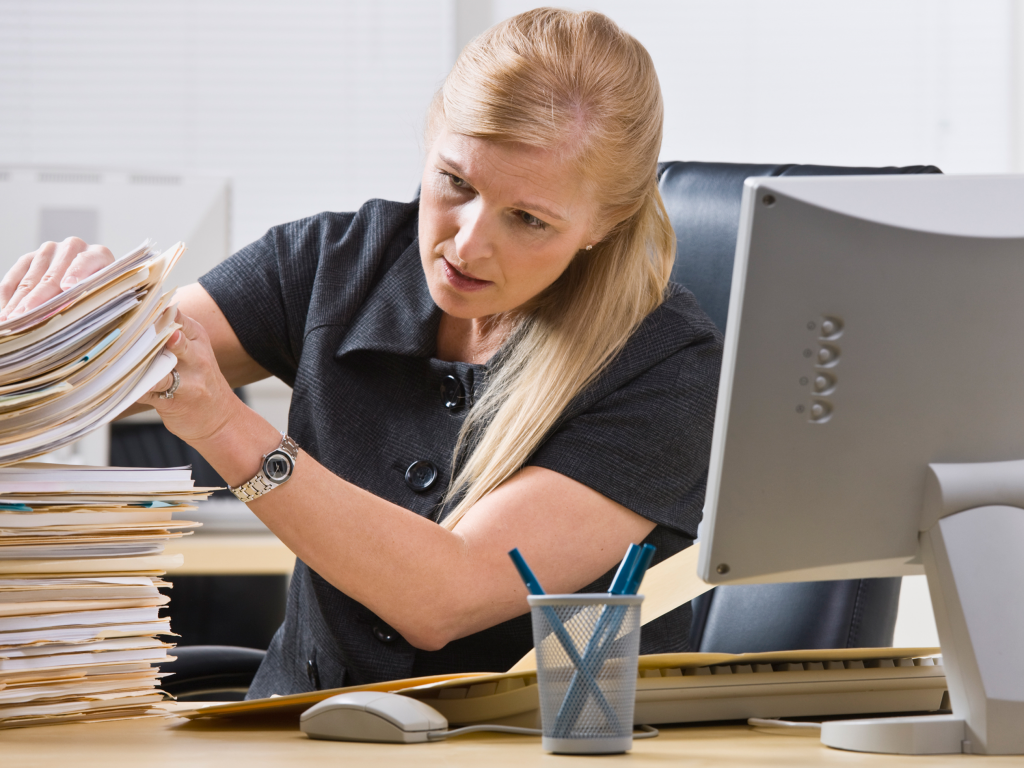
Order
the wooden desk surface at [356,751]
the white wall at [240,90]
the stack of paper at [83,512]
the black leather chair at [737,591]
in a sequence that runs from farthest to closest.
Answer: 1. the white wall at [240,90]
2. the black leather chair at [737,591]
3. the stack of paper at [83,512]
4. the wooden desk surface at [356,751]

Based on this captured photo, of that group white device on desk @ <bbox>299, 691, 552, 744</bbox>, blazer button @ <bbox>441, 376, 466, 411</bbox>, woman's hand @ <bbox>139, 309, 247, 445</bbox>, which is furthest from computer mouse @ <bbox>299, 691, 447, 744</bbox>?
blazer button @ <bbox>441, 376, 466, 411</bbox>

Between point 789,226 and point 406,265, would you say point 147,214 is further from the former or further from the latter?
point 789,226

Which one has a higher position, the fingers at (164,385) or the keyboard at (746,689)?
the fingers at (164,385)

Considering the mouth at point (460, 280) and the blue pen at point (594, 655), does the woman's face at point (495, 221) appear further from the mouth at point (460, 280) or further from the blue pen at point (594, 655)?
the blue pen at point (594, 655)

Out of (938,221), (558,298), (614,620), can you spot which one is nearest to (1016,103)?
(558,298)

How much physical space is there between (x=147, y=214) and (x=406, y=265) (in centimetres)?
101

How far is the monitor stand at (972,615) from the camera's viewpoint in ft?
2.11

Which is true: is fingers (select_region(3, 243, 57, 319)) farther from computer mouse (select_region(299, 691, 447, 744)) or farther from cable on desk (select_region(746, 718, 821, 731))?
cable on desk (select_region(746, 718, 821, 731))

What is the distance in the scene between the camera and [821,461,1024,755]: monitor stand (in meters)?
0.64

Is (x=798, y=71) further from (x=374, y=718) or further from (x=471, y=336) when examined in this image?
(x=374, y=718)

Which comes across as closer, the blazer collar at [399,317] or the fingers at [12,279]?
the fingers at [12,279]

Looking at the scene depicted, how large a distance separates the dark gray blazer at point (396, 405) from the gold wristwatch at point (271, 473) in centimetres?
26

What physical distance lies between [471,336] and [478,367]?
94mm

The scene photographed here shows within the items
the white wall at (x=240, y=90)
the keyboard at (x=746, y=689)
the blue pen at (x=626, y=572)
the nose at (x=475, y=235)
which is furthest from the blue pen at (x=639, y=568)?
the white wall at (x=240, y=90)
